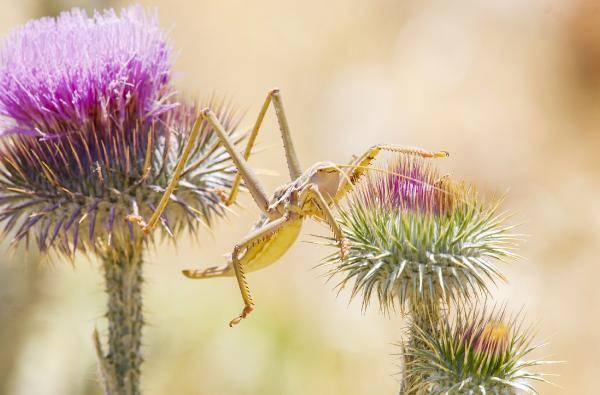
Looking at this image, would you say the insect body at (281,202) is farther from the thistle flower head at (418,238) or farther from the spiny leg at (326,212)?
the thistle flower head at (418,238)

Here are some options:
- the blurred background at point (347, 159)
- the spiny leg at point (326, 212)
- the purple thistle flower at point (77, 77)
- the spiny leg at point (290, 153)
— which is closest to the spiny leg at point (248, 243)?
the spiny leg at point (326, 212)

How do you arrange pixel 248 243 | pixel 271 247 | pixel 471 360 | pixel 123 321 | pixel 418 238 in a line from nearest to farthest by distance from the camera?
1. pixel 471 360
2. pixel 418 238
3. pixel 248 243
4. pixel 271 247
5. pixel 123 321

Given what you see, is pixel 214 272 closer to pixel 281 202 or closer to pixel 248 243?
pixel 248 243

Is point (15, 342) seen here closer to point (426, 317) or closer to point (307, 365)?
point (307, 365)

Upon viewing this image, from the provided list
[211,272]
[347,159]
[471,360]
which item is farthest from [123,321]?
[347,159]

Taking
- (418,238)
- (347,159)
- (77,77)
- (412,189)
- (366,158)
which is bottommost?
(418,238)

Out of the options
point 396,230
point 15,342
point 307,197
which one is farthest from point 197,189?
point 15,342

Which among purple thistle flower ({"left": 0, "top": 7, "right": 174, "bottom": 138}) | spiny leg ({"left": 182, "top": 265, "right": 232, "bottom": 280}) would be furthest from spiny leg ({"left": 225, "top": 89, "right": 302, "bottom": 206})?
purple thistle flower ({"left": 0, "top": 7, "right": 174, "bottom": 138})
